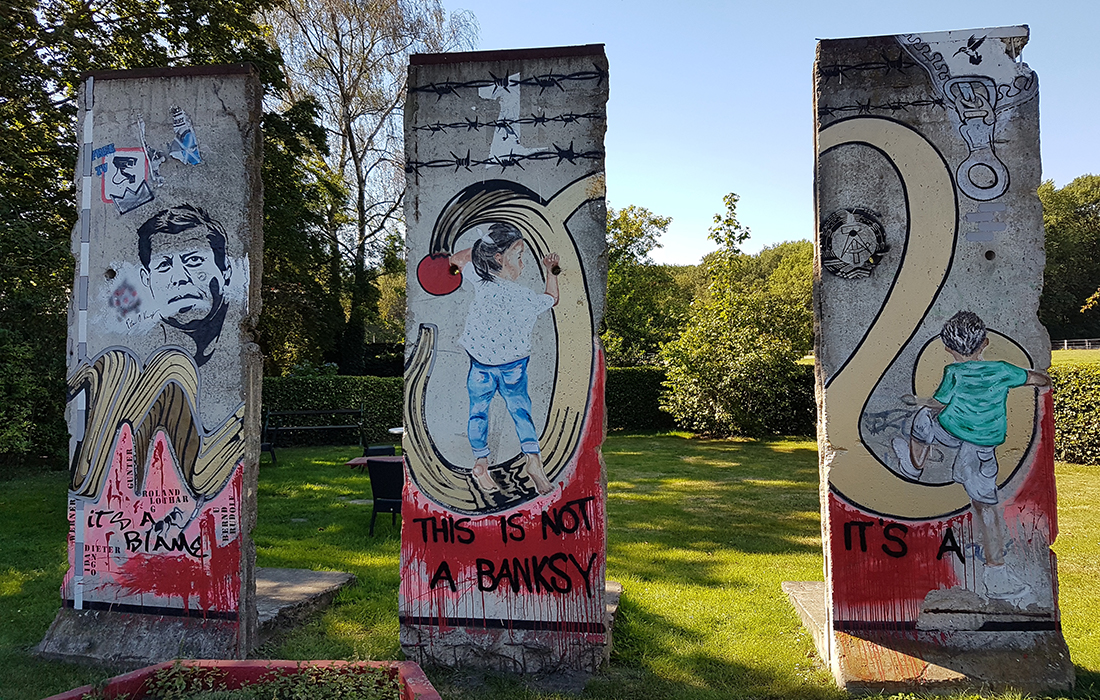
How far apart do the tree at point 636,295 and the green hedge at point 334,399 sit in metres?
8.10

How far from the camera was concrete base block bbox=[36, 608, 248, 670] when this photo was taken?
394 centimetres

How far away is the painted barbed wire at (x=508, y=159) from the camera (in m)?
4.03

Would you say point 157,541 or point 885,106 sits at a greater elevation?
point 885,106

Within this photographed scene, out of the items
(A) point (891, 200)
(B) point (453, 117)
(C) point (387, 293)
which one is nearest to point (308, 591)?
(B) point (453, 117)

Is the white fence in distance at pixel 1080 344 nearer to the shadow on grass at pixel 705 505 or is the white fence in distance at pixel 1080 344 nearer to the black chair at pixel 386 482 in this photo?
the shadow on grass at pixel 705 505

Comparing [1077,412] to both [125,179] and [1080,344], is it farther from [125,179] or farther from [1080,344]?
[1080,344]

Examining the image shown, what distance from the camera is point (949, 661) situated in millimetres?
3615

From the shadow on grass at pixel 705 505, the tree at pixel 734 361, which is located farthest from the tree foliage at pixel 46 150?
the tree at pixel 734 361

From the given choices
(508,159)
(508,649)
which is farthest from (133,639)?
(508,159)

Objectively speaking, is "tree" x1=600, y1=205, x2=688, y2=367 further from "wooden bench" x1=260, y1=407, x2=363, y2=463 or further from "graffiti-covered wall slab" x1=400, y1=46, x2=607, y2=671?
"graffiti-covered wall slab" x1=400, y1=46, x2=607, y2=671

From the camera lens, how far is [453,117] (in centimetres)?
415

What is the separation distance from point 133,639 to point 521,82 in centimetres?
401

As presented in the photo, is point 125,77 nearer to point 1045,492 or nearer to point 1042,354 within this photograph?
point 1042,354

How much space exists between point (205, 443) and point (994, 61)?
201 inches
